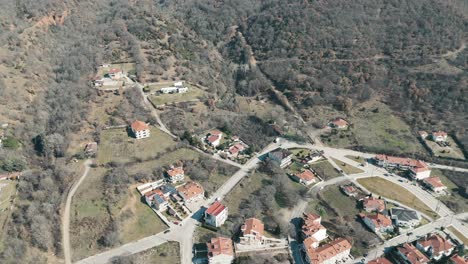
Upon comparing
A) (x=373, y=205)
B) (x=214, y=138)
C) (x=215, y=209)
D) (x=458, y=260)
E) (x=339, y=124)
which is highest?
(x=215, y=209)

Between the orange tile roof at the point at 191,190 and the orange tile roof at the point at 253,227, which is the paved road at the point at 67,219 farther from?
the orange tile roof at the point at 253,227

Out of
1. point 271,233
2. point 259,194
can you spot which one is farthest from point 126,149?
point 271,233

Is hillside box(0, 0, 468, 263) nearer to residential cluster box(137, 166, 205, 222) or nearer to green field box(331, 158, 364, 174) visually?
green field box(331, 158, 364, 174)

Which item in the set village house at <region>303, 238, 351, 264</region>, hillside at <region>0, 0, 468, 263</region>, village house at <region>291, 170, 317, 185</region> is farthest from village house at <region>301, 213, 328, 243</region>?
hillside at <region>0, 0, 468, 263</region>

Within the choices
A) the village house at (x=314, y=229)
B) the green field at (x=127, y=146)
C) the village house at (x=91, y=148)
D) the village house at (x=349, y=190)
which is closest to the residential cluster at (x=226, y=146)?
the green field at (x=127, y=146)

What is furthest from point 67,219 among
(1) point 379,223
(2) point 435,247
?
(2) point 435,247

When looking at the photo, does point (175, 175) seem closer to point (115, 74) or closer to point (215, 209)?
point (215, 209)
